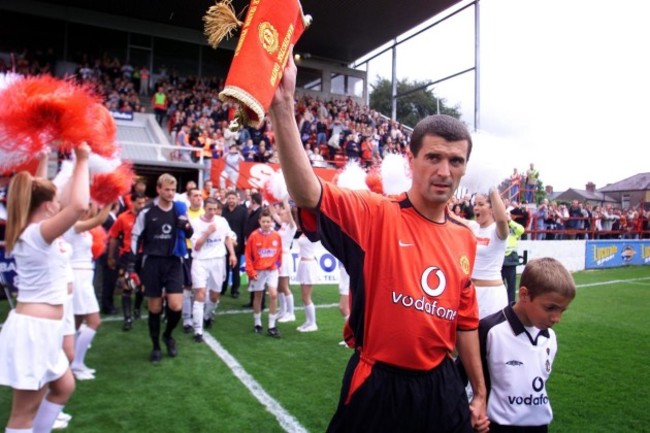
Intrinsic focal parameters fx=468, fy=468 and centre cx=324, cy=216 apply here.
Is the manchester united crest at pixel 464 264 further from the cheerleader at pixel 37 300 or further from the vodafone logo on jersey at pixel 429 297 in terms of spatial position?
the cheerleader at pixel 37 300

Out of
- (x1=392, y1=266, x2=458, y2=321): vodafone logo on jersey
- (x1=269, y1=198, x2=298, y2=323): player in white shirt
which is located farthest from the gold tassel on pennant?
(x1=269, y1=198, x2=298, y2=323): player in white shirt

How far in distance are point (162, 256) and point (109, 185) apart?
195 centimetres

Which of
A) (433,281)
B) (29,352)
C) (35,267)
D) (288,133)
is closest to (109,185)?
(35,267)

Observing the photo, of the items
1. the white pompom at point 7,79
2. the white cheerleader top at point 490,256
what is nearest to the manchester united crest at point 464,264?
the white pompom at point 7,79

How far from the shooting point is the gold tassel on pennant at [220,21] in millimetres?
1531

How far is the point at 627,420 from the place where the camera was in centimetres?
432

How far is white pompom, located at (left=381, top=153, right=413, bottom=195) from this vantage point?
4.07 meters

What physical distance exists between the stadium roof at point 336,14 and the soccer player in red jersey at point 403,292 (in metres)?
21.2

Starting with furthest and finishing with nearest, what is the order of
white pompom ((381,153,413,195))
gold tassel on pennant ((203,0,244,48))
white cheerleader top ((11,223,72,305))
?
white pompom ((381,153,413,195)) → white cheerleader top ((11,223,72,305)) → gold tassel on pennant ((203,0,244,48))

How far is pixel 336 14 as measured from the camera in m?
22.8

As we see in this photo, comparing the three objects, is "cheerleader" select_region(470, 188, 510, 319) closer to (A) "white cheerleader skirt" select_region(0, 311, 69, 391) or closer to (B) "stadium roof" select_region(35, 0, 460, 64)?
(A) "white cheerleader skirt" select_region(0, 311, 69, 391)

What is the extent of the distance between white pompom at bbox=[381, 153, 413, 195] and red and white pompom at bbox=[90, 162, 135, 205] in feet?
7.58

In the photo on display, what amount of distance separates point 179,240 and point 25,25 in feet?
70.7

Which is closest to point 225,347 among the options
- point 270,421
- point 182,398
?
point 182,398
